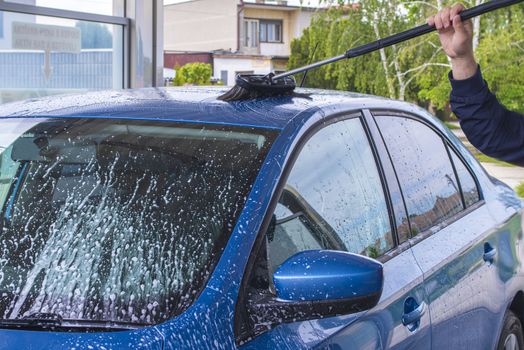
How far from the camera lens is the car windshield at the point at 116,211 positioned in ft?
6.59

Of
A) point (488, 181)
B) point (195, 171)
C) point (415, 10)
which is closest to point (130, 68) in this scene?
point (488, 181)

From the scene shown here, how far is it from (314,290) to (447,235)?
1.29m

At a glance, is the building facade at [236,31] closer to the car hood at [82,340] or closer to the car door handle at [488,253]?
the car door handle at [488,253]

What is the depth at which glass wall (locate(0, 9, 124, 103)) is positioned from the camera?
22.6 ft

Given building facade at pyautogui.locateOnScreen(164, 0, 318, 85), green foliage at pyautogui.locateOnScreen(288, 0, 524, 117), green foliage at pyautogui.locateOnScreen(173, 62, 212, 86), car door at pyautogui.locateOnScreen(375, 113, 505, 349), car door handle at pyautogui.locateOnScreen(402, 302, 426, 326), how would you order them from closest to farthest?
1. car door handle at pyautogui.locateOnScreen(402, 302, 426, 326)
2. car door at pyautogui.locateOnScreen(375, 113, 505, 349)
3. green foliage at pyautogui.locateOnScreen(288, 0, 524, 117)
4. green foliage at pyautogui.locateOnScreen(173, 62, 212, 86)
5. building facade at pyautogui.locateOnScreen(164, 0, 318, 85)

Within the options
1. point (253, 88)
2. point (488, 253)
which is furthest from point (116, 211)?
point (488, 253)

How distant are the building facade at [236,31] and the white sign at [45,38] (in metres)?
41.4

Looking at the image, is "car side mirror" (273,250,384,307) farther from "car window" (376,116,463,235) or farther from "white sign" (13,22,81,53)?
"white sign" (13,22,81,53)

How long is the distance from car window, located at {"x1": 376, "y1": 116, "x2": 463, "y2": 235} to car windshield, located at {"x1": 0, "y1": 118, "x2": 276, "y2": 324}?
85 cm

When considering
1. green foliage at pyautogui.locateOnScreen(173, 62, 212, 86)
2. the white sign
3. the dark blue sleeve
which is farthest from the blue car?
green foliage at pyautogui.locateOnScreen(173, 62, 212, 86)

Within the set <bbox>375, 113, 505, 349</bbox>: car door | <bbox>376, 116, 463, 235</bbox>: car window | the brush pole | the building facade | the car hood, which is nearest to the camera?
the car hood

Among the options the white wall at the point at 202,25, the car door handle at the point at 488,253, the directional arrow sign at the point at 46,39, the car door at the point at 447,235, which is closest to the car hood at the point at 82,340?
the car door at the point at 447,235

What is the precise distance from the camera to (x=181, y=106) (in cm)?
254

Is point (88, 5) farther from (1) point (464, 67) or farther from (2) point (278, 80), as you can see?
(1) point (464, 67)
